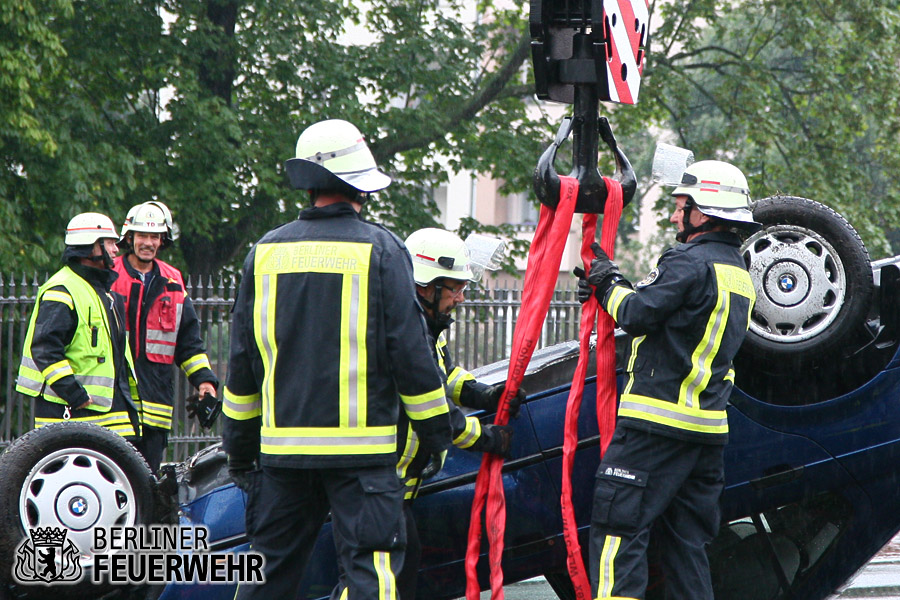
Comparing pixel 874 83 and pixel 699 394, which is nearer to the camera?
pixel 699 394

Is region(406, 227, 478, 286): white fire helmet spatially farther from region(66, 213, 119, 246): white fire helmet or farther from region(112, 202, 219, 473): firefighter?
region(112, 202, 219, 473): firefighter

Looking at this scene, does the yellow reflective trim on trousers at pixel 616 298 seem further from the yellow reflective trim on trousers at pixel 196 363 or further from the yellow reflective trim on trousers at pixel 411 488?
the yellow reflective trim on trousers at pixel 196 363

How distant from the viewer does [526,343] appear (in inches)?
159

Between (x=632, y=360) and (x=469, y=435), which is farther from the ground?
(x=632, y=360)

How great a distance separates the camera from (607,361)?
4.04m

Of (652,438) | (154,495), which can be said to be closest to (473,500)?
(652,438)

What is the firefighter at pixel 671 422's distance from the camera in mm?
3766

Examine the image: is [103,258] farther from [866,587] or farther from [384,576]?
[866,587]

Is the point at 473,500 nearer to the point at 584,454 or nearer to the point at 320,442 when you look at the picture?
the point at 584,454

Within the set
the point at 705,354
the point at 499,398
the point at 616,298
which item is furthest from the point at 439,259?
the point at 705,354

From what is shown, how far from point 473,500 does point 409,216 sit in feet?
38.5

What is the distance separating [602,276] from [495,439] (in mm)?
727
